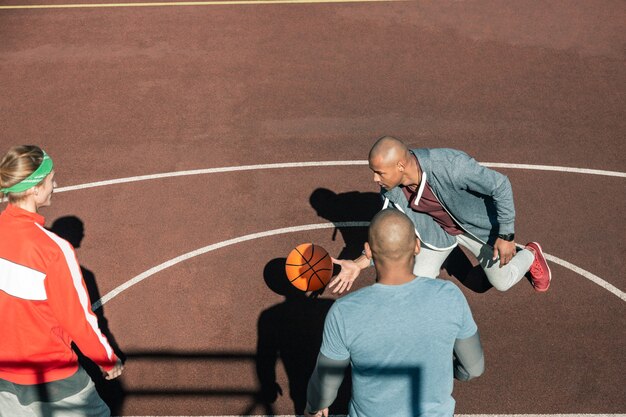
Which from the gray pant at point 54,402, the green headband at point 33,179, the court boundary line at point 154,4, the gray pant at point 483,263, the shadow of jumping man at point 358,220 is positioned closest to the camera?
the green headband at point 33,179

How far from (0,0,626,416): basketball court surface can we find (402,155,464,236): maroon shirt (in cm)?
142

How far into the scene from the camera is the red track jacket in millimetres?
4598

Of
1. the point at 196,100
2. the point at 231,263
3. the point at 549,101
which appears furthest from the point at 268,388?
the point at 549,101

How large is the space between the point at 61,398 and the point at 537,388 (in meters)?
4.69

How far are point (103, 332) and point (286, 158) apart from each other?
404 centimetres

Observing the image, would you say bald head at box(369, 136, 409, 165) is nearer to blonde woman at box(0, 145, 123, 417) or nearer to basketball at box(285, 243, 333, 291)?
basketball at box(285, 243, 333, 291)

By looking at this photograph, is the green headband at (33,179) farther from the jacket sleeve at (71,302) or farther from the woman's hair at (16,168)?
the jacket sleeve at (71,302)

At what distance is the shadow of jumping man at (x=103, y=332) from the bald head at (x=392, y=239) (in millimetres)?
4093

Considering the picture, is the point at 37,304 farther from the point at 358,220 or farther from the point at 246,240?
the point at 358,220

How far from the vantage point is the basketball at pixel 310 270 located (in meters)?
7.57

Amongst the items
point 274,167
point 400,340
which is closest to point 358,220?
point 274,167

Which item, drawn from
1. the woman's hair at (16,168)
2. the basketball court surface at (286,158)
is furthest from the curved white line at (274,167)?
the woman's hair at (16,168)

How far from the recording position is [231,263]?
854cm

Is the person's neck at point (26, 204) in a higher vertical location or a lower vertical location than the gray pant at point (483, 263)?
higher
